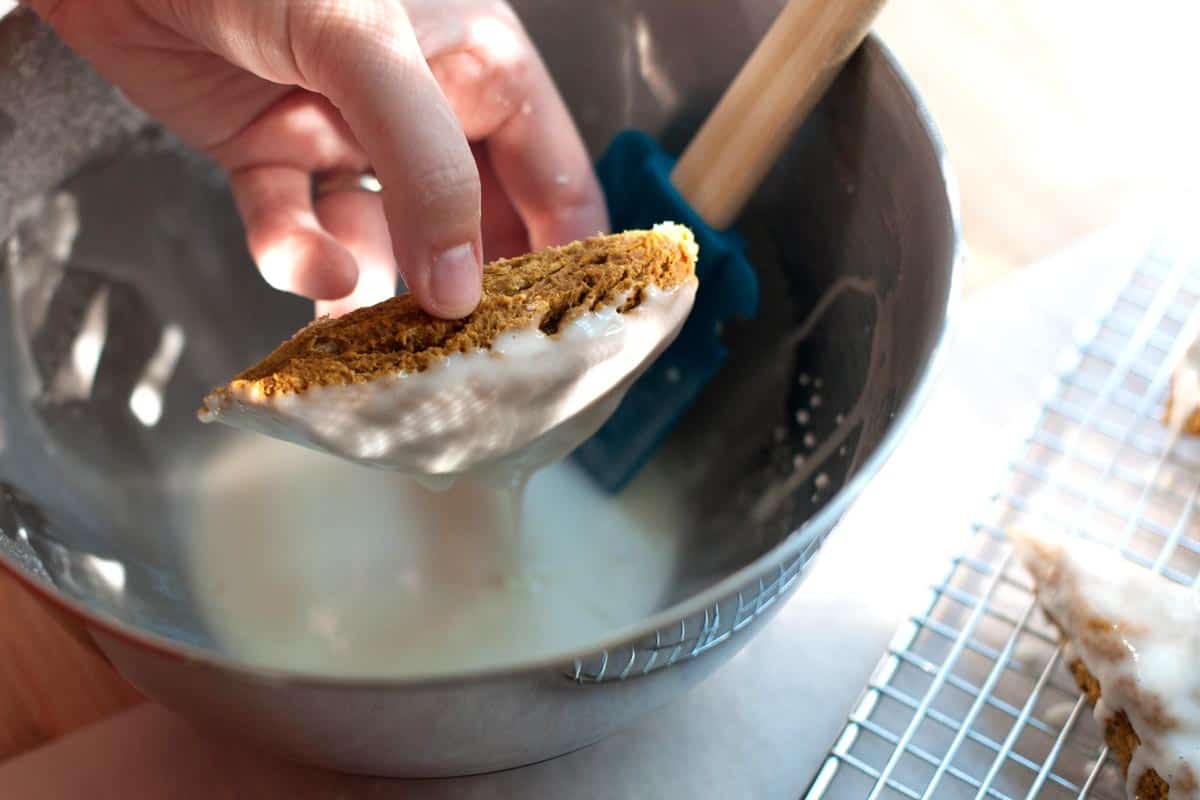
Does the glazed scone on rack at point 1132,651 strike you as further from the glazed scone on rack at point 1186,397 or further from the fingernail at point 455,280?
the fingernail at point 455,280

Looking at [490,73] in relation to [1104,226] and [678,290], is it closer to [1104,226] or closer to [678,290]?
[678,290]

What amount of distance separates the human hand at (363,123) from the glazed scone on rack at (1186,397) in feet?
1.19

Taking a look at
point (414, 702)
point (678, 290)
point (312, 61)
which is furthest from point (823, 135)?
point (414, 702)

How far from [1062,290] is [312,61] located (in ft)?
1.72

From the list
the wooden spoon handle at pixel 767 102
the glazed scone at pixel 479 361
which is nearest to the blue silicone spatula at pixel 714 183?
the wooden spoon handle at pixel 767 102

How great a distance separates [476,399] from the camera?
48 cm

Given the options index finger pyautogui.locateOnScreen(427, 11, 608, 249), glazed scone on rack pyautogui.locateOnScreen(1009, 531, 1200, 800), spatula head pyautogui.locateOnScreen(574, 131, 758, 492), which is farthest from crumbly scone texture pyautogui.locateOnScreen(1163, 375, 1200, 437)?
index finger pyautogui.locateOnScreen(427, 11, 608, 249)

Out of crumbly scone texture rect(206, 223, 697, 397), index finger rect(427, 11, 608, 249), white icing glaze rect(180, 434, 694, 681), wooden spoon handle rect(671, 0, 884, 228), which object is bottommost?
white icing glaze rect(180, 434, 694, 681)

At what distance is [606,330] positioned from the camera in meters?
0.49

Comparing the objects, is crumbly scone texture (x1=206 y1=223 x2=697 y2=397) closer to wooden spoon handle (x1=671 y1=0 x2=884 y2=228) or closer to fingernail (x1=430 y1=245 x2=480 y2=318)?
fingernail (x1=430 y1=245 x2=480 y2=318)

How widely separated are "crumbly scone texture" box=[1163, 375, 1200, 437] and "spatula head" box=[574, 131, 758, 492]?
26 centimetres

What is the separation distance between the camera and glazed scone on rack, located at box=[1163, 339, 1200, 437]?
0.65 meters

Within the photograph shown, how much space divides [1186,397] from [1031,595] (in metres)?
0.16

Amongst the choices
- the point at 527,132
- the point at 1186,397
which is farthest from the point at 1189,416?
the point at 527,132
